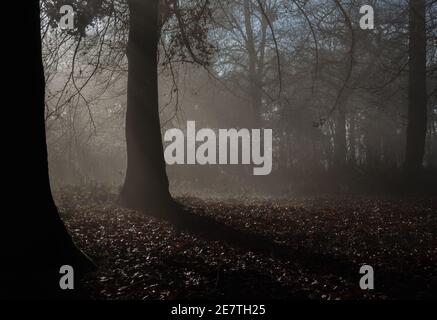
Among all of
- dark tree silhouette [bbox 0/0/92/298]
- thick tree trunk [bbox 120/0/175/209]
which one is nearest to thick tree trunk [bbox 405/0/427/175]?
thick tree trunk [bbox 120/0/175/209]

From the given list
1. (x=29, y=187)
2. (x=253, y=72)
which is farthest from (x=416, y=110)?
(x=29, y=187)

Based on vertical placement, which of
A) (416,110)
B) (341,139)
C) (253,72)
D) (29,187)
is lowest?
(29,187)

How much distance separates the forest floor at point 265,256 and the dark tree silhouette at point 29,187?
A: 0.63m

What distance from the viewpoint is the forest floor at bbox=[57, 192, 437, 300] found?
5.91 m

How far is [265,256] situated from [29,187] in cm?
361

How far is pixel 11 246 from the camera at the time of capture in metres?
5.98

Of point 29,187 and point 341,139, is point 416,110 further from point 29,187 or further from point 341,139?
point 29,187

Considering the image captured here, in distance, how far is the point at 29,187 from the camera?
245 inches

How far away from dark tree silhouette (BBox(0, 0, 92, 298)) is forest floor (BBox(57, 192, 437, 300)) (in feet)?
2.05

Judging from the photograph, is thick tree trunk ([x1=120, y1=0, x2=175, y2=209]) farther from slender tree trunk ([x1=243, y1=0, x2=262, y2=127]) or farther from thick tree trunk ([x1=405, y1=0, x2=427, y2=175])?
slender tree trunk ([x1=243, y1=0, x2=262, y2=127])

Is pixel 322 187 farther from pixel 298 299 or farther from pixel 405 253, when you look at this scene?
pixel 298 299

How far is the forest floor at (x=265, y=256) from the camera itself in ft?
19.4

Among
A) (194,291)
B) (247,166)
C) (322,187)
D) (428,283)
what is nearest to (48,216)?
(194,291)
